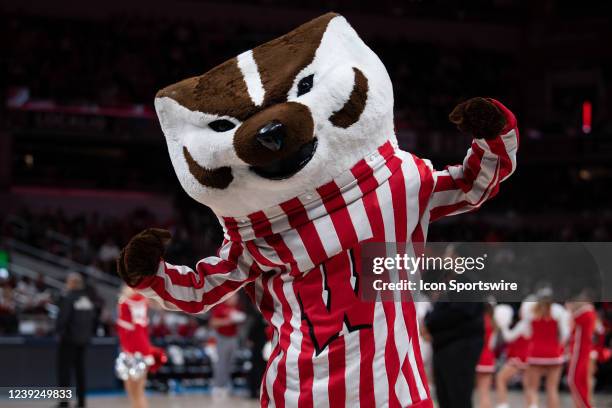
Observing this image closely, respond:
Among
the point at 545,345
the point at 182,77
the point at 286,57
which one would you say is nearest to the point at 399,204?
the point at 286,57

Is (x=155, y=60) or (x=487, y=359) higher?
(x=155, y=60)

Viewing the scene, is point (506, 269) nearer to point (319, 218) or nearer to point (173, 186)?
point (319, 218)

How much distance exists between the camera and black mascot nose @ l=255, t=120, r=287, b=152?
285 centimetres

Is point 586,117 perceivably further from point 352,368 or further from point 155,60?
point 352,368

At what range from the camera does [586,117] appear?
23.1 meters

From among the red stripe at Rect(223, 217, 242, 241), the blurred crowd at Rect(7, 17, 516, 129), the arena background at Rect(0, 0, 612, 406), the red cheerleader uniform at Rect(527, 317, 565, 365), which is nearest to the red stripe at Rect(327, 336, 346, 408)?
the red stripe at Rect(223, 217, 242, 241)

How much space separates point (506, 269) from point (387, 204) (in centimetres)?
58

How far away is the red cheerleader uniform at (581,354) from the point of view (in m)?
8.56

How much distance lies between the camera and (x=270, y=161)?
115 inches

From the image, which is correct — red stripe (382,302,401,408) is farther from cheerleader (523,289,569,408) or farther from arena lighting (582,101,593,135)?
arena lighting (582,101,593,135)

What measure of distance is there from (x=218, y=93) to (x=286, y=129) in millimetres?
352

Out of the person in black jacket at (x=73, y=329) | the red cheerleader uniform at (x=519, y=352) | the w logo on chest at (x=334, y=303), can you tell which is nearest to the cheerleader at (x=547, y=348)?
the red cheerleader uniform at (x=519, y=352)

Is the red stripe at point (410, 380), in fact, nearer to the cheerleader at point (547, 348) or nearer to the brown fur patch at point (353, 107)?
the brown fur patch at point (353, 107)

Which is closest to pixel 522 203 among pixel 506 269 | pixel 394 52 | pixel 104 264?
pixel 394 52
